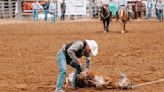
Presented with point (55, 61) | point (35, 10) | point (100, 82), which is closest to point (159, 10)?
point (35, 10)

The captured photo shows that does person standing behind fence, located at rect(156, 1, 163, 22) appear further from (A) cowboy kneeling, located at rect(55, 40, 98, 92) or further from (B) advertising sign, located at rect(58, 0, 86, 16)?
(A) cowboy kneeling, located at rect(55, 40, 98, 92)

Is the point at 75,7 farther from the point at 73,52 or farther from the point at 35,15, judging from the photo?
the point at 73,52

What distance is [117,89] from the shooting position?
501 inches

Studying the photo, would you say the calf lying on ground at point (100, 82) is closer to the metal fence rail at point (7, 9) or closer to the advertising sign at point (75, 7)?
the advertising sign at point (75, 7)

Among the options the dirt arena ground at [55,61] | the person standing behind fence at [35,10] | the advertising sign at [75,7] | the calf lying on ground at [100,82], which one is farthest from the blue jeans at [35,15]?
the calf lying on ground at [100,82]

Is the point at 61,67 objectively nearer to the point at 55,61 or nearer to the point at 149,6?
the point at 55,61

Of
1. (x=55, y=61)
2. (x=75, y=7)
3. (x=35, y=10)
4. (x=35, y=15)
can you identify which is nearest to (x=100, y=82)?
(x=55, y=61)

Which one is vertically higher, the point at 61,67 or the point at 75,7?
the point at 61,67

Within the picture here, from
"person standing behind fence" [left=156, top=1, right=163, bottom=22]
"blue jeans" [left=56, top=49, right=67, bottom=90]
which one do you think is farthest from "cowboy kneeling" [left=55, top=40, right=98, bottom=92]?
"person standing behind fence" [left=156, top=1, right=163, bottom=22]

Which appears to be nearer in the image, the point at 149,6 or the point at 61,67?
the point at 61,67

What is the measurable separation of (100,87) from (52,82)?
1623 millimetres

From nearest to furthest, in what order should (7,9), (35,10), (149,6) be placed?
(35,10) → (149,6) → (7,9)

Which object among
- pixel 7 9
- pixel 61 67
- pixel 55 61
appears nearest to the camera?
pixel 61 67

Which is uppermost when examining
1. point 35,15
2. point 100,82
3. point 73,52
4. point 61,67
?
point 73,52
